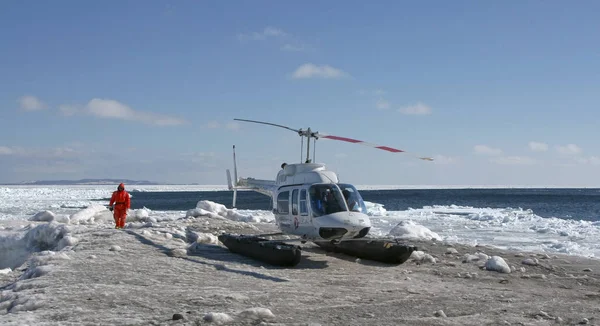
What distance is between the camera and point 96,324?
5.21m

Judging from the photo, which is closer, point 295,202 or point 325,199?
point 325,199

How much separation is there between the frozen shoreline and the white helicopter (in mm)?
381

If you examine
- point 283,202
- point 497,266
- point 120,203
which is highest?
point 283,202

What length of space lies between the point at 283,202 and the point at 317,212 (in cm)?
159

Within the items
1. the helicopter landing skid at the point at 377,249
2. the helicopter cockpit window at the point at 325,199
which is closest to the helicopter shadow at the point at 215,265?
the helicopter cockpit window at the point at 325,199

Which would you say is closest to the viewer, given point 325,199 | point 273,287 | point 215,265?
point 273,287

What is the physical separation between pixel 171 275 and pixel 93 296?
1.81m

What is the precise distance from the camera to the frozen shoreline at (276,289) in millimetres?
5805

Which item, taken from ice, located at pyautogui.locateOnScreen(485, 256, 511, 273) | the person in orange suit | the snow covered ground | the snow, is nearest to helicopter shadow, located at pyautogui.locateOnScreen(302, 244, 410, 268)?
the snow covered ground

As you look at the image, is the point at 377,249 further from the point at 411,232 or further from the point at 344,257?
the point at 411,232

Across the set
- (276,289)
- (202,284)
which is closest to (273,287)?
(276,289)

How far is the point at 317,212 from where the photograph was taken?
10.2 metres

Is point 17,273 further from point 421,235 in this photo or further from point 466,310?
point 421,235

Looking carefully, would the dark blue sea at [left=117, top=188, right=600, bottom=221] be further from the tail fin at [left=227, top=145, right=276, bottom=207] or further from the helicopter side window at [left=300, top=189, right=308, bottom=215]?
the helicopter side window at [left=300, top=189, right=308, bottom=215]
